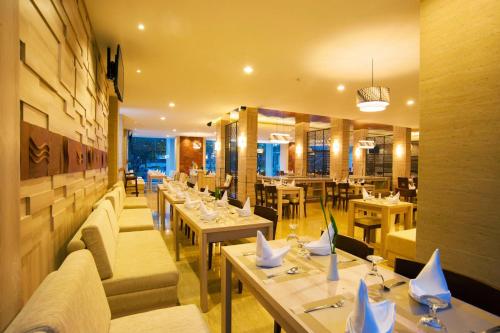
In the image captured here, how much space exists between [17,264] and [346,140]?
10.0 meters

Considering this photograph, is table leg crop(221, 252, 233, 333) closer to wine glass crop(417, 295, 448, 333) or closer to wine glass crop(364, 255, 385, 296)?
wine glass crop(364, 255, 385, 296)

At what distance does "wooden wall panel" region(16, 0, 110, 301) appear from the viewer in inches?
Answer: 54.0

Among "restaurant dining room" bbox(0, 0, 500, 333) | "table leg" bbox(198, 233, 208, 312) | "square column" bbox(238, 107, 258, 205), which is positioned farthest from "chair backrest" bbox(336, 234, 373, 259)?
"square column" bbox(238, 107, 258, 205)

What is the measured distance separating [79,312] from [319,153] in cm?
1278

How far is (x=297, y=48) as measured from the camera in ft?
12.6

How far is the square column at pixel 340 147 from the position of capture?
32.6ft

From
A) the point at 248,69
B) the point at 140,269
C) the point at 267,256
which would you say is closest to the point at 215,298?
the point at 140,269

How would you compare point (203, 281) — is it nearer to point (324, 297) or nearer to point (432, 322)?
point (324, 297)

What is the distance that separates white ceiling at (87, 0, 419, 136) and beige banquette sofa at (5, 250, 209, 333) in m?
2.73

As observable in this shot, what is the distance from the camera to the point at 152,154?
777 inches

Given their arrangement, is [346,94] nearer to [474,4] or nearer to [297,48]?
[297,48]

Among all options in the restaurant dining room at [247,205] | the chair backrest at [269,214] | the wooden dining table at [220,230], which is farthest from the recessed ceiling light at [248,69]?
the wooden dining table at [220,230]

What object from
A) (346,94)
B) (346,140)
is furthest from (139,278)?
(346,140)

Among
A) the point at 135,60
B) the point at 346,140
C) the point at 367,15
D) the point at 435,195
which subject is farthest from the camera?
the point at 346,140
